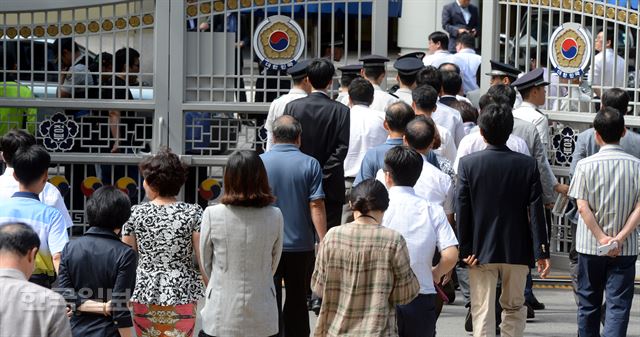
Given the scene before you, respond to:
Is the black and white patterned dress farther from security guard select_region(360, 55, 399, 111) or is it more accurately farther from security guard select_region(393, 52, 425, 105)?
security guard select_region(393, 52, 425, 105)

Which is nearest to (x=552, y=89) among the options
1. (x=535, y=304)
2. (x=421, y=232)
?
(x=535, y=304)

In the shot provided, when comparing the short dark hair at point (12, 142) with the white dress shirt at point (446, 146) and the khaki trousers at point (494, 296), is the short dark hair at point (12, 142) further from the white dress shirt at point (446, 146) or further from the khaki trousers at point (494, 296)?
the white dress shirt at point (446, 146)

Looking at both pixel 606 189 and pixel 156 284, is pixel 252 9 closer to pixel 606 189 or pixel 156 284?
pixel 606 189

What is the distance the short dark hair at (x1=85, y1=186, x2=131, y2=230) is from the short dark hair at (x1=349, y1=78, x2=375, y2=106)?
12.1 ft

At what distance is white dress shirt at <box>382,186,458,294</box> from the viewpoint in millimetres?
6930

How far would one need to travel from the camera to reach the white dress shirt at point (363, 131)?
990 cm

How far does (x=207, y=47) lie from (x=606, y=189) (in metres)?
4.78

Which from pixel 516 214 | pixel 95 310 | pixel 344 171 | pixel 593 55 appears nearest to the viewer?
pixel 95 310

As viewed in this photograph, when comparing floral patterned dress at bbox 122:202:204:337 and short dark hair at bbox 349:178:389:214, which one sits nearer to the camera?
short dark hair at bbox 349:178:389:214

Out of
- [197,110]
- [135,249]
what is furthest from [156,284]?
[197,110]

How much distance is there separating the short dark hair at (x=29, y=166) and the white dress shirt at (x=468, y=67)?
7.02 meters

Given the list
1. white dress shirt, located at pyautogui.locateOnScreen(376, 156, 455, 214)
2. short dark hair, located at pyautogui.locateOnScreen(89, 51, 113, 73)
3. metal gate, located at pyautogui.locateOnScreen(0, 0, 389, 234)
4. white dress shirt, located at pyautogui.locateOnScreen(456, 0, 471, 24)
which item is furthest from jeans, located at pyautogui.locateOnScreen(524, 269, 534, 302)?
white dress shirt, located at pyautogui.locateOnScreen(456, 0, 471, 24)

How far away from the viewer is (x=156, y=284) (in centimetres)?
684

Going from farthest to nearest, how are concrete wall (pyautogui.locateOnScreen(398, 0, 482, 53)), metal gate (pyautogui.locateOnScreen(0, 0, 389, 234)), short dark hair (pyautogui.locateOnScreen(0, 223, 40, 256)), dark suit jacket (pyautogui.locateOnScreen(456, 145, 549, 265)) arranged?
1. concrete wall (pyautogui.locateOnScreen(398, 0, 482, 53))
2. metal gate (pyautogui.locateOnScreen(0, 0, 389, 234))
3. dark suit jacket (pyautogui.locateOnScreen(456, 145, 549, 265))
4. short dark hair (pyautogui.locateOnScreen(0, 223, 40, 256))
